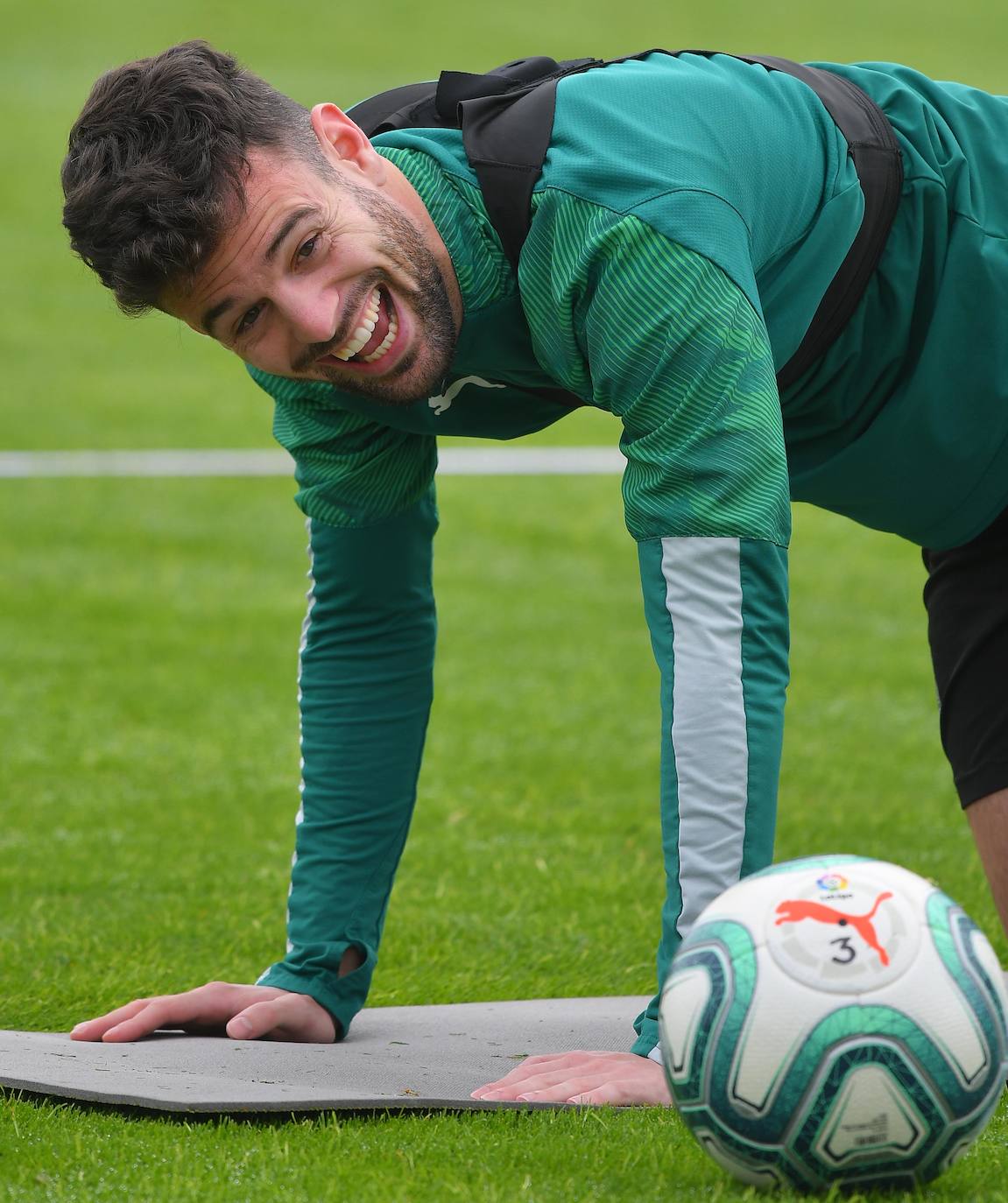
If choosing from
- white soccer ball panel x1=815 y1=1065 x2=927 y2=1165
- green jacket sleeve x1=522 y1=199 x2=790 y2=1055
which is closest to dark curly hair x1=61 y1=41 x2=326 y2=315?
green jacket sleeve x1=522 y1=199 x2=790 y2=1055

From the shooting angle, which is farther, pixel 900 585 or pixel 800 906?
pixel 900 585

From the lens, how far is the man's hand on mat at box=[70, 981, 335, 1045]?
366 cm

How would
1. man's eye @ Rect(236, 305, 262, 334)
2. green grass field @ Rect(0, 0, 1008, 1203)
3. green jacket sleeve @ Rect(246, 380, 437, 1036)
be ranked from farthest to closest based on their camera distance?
green jacket sleeve @ Rect(246, 380, 437, 1036) < man's eye @ Rect(236, 305, 262, 334) < green grass field @ Rect(0, 0, 1008, 1203)

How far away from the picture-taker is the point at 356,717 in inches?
150

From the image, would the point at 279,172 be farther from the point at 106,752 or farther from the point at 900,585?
the point at 900,585

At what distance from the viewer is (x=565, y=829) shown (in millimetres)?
6520

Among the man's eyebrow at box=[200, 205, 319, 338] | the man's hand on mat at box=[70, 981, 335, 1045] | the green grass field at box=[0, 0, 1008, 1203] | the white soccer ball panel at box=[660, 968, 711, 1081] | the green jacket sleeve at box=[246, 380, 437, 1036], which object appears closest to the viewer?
the white soccer ball panel at box=[660, 968, 711, 1081]

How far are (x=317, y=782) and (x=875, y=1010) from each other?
166 centimetres

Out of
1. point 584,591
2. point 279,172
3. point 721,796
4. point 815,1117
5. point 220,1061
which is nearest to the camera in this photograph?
point 815,1117

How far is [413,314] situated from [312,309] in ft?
0.60

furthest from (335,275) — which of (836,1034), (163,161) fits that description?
(836,1034)

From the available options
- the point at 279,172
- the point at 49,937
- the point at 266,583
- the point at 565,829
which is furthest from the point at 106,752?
the point at 279,172

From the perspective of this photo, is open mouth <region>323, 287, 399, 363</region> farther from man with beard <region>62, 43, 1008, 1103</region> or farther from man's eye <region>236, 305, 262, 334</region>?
man's eye <region>236, 305, 262, 334</region>

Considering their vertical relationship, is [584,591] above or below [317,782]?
below
